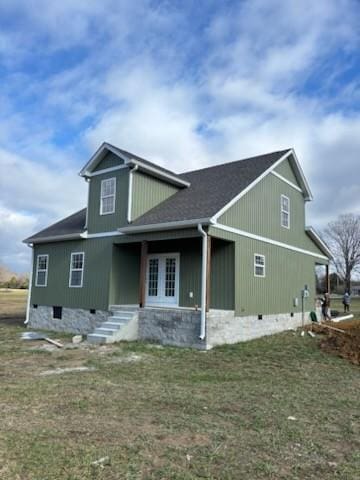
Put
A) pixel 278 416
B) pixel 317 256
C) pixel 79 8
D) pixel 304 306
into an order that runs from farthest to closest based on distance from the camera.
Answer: pixel 317 256
pixel 304 306
pixel 79 8
pixel 278 416

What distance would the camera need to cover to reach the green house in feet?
37.2

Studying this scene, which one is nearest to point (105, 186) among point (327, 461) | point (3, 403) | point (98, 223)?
point (98, 223)

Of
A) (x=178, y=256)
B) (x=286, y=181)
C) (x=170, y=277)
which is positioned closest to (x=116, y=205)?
(x=178, y=256)

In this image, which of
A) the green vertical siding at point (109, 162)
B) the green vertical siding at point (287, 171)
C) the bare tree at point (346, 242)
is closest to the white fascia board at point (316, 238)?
the green vertical siding at point (287, 171)

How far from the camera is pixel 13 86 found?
11812 millimetres

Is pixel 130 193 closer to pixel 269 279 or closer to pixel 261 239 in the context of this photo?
pixel 261 239

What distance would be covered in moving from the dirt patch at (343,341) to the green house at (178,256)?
6.19ft

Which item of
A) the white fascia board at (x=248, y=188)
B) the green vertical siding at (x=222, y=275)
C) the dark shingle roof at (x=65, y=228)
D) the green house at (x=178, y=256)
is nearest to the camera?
the white fascia board at (x=248, y=188)

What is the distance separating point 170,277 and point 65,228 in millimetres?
5522

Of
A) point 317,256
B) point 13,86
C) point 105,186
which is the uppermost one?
point 13,86

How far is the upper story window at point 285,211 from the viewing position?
1502 centimetres

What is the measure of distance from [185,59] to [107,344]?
8948 mm

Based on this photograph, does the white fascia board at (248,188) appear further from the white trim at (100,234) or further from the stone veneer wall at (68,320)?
the stone veneer wall at (68,320)

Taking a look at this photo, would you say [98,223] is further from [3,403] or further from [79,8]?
[3,403]
